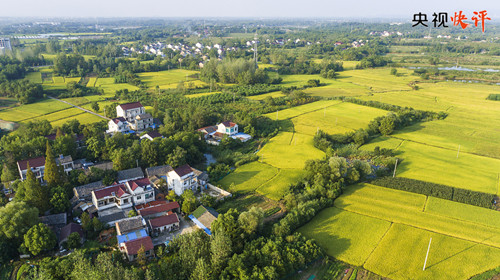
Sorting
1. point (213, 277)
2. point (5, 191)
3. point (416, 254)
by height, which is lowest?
point (416, 254)

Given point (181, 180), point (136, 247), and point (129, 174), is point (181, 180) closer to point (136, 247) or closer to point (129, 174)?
point (129, 174)

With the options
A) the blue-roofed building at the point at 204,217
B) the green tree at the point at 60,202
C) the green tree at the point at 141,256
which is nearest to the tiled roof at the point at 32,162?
the green tree at the point at 60,202

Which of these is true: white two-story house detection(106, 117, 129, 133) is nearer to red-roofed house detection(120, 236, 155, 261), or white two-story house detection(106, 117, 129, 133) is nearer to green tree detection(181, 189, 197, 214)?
green tree detection(181, 189, 197, 214)

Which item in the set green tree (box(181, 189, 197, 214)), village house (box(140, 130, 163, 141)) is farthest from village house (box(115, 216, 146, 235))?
village house (box(140, 130, 163, 141))

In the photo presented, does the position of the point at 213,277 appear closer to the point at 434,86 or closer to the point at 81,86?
the point at 81,86

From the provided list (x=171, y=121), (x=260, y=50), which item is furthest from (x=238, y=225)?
(x=260, y=50)
